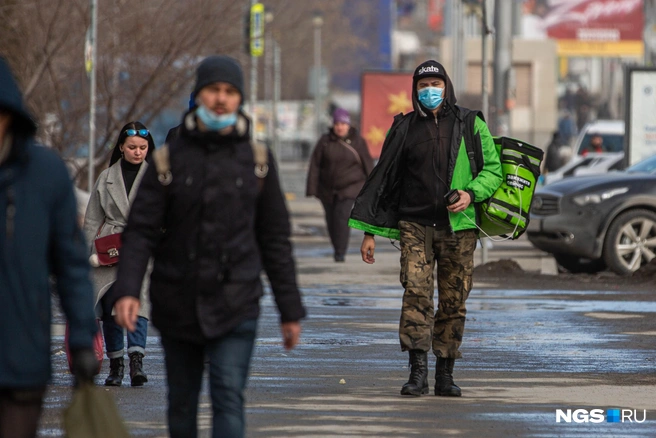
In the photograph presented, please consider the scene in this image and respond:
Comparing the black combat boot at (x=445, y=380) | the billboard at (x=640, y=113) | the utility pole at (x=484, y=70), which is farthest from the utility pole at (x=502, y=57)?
the black combat boot at (x=445, y=380)

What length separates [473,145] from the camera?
8.66 metres

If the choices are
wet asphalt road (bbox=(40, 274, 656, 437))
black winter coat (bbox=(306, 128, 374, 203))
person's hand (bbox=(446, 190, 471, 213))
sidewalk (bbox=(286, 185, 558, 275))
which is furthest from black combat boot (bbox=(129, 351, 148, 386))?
black winter coat (bbox=(306, 128, 374, 203))

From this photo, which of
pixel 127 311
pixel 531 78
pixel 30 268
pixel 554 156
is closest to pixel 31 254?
pixel 30 268

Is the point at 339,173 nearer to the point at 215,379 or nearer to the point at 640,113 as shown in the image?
the point at 640,113

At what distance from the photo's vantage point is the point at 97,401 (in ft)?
15.6

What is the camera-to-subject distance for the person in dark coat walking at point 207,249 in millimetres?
5566

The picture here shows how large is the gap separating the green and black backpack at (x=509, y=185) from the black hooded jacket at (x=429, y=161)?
0.15 m

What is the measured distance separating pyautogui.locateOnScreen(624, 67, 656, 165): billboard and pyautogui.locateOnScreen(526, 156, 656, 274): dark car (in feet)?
18.7

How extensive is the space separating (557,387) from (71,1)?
13222 mm

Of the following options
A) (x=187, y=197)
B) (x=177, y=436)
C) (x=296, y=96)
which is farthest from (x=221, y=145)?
(x=296, y=96)

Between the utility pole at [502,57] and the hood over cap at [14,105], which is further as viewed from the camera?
the utility pole at [502,57]

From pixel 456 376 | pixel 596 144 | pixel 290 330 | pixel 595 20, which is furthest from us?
pixel 595 20

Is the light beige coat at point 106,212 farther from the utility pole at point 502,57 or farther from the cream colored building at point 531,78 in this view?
the cream colored building at point 531,78

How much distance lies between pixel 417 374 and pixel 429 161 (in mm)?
1196
